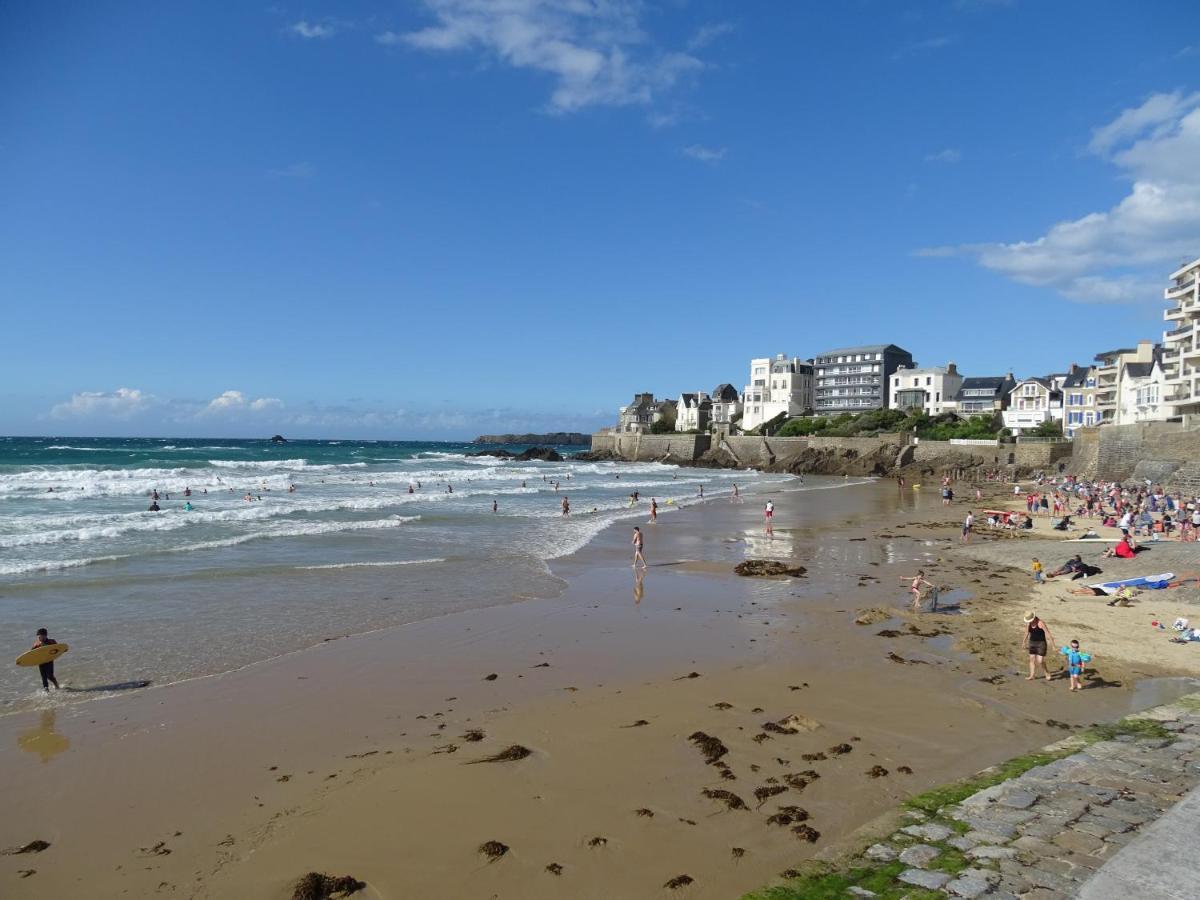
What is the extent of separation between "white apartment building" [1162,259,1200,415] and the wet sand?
134 feet

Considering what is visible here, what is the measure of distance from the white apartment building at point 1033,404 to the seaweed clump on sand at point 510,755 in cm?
7282

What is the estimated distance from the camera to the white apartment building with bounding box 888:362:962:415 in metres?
86.4

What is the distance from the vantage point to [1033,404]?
7038 cm

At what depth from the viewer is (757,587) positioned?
1717 centimetres

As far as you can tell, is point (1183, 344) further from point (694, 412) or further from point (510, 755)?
point (694, 412)

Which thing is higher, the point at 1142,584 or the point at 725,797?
the point at 1142,584

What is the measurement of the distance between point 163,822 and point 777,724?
6.57 metres

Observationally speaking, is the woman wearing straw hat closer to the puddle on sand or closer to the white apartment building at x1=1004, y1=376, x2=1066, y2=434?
the puddle on sand

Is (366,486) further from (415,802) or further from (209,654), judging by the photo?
(415,802)

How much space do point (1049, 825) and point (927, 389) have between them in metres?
90.9

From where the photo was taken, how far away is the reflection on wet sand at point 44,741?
799cm

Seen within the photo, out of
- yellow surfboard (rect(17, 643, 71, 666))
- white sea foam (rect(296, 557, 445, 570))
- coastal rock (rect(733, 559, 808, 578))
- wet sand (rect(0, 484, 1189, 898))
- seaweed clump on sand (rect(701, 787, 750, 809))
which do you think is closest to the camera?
wet sand (rect(0, 484, 1189, 898))

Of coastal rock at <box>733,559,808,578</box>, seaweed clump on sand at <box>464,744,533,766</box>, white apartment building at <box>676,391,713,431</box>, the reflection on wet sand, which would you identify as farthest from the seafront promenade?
white apartment building at <box>676,391,713,431</box>

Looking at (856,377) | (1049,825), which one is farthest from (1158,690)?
(856,377)
